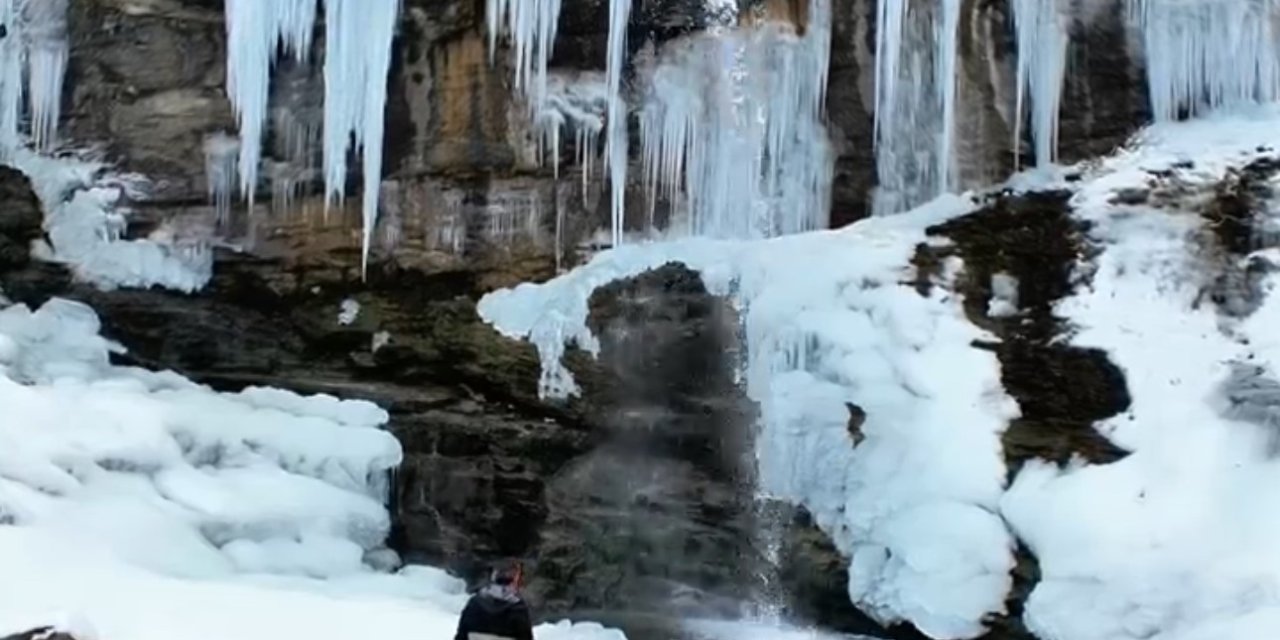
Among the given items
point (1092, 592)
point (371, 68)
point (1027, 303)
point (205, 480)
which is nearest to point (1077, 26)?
point (1027, 303)

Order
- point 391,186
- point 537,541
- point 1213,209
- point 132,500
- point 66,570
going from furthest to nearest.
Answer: point 391,186, point 537,541, point 1213,209, point 132,500, point 66,570

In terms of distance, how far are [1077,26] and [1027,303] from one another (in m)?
1.79

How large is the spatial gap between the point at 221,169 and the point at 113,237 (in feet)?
3.01

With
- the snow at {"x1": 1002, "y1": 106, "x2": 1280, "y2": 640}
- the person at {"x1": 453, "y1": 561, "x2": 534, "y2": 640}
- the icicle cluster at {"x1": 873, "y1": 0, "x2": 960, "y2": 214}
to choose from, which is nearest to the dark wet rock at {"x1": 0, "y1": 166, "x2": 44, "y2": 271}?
the icicle cluster at {"x1": 873, "y1": 0, "x2": 960, "y2": 214}

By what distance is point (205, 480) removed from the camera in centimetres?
837

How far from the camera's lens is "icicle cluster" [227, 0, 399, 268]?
9.65m

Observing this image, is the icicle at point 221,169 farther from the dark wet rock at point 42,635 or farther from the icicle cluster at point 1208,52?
the icicle cluster at point 1208,52

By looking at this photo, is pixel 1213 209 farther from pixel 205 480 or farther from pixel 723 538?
pixel 205 480

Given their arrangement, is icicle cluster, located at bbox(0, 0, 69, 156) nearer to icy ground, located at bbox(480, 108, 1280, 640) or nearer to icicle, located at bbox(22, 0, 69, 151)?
icicle, located at bbox(22, 0, 69, 151)

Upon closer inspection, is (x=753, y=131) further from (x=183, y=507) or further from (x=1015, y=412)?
(x=183, y=507)

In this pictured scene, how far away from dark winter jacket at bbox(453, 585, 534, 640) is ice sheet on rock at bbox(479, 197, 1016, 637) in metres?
3.21

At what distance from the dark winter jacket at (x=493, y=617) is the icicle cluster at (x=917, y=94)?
5.13 m

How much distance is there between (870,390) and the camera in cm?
843

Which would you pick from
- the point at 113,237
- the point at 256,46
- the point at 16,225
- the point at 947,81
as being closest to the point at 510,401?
the point at 256,46
